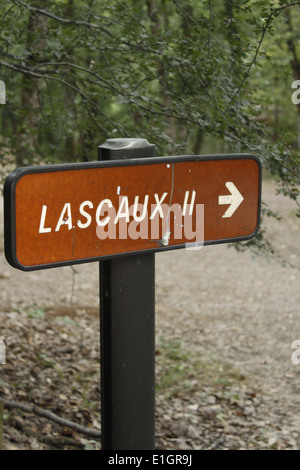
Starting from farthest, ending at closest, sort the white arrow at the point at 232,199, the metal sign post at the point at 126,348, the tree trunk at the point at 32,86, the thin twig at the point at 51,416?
the thin twig at the point at 51,416 → the tree trunk at the point at 32,86 → the white arrow at the point at 232,199 → the metal sign post at the point at 126,348

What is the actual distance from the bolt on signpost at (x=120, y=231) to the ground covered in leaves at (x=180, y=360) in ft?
9.01

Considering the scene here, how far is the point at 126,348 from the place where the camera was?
5.26 feet

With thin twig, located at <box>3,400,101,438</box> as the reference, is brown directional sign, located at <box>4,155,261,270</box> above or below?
above

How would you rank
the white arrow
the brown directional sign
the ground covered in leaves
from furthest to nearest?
the ground covered in leaves
the white arrow
the brown directional sign

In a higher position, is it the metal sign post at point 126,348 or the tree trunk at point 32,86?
the tree trunk at point 32,86

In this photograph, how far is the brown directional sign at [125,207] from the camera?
1.46 metres

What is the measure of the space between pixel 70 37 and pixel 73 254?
10.8 feet

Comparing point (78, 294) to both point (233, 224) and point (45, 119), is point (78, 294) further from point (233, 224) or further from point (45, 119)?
point (233, 224)

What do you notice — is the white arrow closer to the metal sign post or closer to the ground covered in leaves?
the metal sign post

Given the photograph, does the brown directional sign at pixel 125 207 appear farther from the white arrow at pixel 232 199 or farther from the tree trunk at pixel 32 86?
the tree trunk at pixel 32 86

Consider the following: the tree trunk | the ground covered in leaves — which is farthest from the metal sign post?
the tree trunk

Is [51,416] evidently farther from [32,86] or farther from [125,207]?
[125,207]

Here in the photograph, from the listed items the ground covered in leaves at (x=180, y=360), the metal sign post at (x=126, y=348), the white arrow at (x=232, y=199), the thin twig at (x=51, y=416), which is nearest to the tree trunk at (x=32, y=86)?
the ground covered in leaves at (x=180, y=360)

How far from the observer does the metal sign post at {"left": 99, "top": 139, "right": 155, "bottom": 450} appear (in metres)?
1.59
